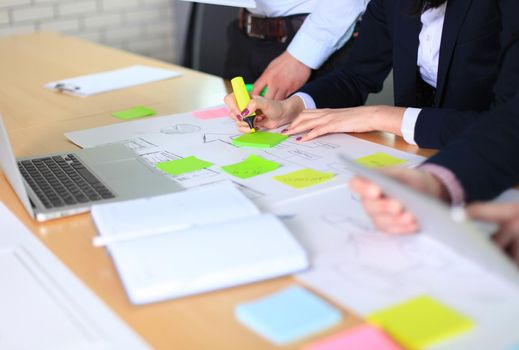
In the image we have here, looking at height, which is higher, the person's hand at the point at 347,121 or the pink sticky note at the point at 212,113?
the person's hand at the point at 347,121

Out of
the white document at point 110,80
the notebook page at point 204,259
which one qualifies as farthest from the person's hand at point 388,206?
the white document at point 110,80

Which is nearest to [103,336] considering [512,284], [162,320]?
[162,320]

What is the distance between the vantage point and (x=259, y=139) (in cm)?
145

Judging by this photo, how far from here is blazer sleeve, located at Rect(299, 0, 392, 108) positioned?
1.67 meters

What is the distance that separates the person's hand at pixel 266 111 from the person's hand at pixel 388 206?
574 millimetres

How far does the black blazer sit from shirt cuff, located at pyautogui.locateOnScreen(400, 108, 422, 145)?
0.01 metres

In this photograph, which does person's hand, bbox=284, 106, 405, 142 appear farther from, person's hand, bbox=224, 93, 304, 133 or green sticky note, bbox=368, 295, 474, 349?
green sticky note, bbox=368, 295, 474, 349

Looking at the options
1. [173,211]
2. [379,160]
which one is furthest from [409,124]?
[173,211]

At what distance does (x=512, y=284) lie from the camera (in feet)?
2.65

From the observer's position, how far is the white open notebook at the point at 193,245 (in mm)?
848

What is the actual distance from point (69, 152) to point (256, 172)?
0.41m

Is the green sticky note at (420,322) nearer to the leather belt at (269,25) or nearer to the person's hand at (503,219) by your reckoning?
the person's hand at (503,219)

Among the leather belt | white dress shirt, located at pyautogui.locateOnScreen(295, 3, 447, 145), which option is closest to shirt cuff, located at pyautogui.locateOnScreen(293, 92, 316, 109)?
white dress shirt, located at pyautogui.locateOnScreen(295, 3, 447, 145)

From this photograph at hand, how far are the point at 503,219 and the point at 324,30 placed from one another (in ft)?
3.72
